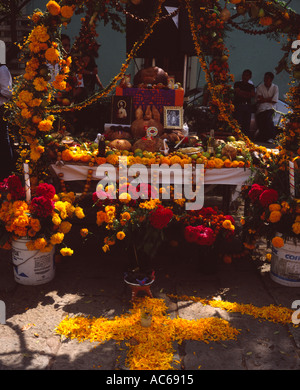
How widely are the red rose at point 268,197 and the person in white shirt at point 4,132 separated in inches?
155

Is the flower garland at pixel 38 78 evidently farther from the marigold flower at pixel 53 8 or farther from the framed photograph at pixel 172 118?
the framed photograph at pixel 172 118

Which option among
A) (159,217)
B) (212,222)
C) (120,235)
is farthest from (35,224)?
(212,222)

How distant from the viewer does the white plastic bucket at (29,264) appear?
13.7ft

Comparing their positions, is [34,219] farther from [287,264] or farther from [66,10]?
[287,264]

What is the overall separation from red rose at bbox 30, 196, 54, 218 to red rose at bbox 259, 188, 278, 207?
2.21 metres

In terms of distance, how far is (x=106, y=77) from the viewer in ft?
43.8

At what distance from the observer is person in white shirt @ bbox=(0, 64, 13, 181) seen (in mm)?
5988

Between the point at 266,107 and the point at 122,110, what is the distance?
614cm

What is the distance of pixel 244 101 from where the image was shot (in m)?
10.6

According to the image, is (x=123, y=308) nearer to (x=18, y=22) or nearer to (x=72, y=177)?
(x=72, y=177)

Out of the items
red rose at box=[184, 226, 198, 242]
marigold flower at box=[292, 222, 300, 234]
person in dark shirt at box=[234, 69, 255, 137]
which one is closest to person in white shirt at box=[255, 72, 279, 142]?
person in dark shirt at box=[234, 69, 255, 137]

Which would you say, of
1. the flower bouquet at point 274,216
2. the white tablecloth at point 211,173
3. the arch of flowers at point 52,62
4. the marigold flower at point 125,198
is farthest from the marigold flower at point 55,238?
the flower bouquet at point 274,216

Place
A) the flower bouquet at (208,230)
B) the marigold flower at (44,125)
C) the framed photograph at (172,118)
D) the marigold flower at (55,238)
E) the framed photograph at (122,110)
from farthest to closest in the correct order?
the framed photograph at (122,110) → the framed photograph at (172,118) → the marigold flower at (44,125) → the marigold flower at (55,238) → the flower bouquet at (208,230)

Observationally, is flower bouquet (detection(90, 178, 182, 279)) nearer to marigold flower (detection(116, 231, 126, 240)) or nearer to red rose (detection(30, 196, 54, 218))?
marigold flower (detection(116, 231, 126, 240))
